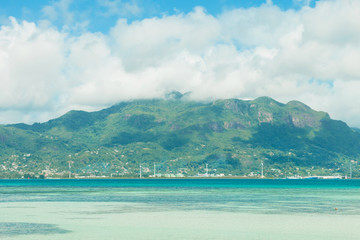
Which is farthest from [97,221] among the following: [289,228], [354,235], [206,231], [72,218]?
[354,235]

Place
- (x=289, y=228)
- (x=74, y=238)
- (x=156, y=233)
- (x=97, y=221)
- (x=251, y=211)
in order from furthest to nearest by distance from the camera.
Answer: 1. (x=251, y=211)
2. (x=97, y=221)
3. (x=289, y=228)
4. (x=156, y=233)
5. (x=74, y=238)

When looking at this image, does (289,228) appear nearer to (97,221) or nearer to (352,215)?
(352,215)

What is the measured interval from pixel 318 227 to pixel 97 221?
4031cm

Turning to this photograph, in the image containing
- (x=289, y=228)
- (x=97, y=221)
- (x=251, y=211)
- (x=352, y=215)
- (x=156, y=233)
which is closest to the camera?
(x=156, y=233)

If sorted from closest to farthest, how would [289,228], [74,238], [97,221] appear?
[74,238], [289,228], [97,221]

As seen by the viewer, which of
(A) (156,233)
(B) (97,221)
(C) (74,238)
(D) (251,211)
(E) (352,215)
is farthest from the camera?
(D) (251,211)

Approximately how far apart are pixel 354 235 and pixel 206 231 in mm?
22942

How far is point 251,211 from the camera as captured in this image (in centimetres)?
10612

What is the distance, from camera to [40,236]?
68.6 metres

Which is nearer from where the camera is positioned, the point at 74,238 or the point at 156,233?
the point at 74,238

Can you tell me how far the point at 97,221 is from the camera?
283 ft

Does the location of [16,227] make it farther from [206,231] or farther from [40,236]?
[206,231]

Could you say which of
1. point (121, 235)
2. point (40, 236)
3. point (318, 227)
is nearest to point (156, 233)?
point (121, 235)

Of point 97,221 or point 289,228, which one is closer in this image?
point 289,228
